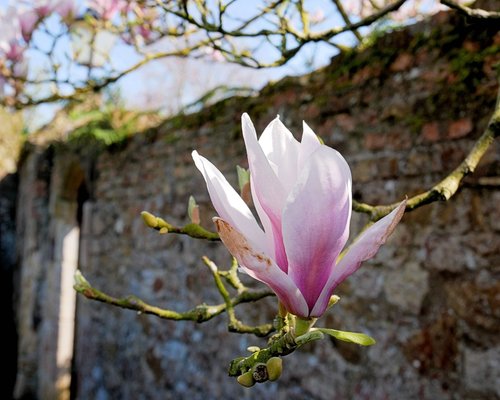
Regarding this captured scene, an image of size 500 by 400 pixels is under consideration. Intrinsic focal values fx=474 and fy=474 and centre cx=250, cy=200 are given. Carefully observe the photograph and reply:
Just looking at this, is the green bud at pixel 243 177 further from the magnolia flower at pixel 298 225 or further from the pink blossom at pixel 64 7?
the pink blossom at pixel 64 7

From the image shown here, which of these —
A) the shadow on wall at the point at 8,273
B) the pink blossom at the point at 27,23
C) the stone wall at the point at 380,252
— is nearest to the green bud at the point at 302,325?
the stone wall at the point at 380,252

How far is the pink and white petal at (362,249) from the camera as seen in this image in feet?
1.31

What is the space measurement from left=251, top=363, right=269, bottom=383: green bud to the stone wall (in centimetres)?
152

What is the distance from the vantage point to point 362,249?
410 mm

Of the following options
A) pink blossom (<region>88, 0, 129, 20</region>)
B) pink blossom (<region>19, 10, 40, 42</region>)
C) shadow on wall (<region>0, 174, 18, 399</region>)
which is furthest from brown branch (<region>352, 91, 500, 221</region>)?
shadow on wall (<region>0, 174, 18, 399</region>)

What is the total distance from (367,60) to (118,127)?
260 cm

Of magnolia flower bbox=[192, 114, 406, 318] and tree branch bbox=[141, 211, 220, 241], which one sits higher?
magnolia flower bbox=[192, 114, 406, 318]

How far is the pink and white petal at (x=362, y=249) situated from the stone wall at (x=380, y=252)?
1469 millimetres

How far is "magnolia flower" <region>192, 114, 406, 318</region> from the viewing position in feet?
1.28

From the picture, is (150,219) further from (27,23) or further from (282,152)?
(27,23)

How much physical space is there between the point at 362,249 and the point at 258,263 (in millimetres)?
91

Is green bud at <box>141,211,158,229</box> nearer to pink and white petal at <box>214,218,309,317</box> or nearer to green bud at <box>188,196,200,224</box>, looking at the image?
green bud at <box>188,196,200,224</box>

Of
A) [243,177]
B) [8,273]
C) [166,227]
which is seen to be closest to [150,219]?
[166,227]

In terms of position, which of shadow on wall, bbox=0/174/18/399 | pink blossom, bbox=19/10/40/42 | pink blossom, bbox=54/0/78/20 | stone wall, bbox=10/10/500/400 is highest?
pink blossom, bbox=54/0/78/20
